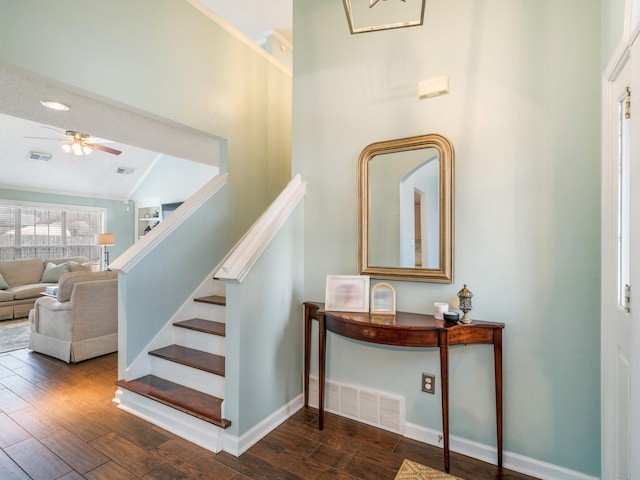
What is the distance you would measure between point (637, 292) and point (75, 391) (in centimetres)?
377

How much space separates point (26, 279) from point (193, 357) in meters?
5.77

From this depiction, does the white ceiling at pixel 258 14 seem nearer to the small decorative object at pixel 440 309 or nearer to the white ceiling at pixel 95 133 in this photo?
the white ceiling at pixel 95 133

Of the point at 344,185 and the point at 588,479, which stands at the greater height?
the point at 344,185

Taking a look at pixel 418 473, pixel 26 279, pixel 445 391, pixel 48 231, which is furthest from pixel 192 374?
pixel 48 231

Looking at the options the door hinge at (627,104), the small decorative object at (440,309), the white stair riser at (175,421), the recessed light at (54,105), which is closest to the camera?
the door hinge at (627,104)

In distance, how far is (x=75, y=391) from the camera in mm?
2713

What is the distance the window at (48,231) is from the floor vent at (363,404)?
24.3 ft

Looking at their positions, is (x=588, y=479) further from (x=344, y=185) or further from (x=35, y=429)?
(x=35, y=429)

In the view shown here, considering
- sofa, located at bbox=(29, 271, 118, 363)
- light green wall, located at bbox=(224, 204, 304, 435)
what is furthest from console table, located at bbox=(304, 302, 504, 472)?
sofa, located at bbox=(29, 271, 118, 363)

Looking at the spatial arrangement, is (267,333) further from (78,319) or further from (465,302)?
(78,319)

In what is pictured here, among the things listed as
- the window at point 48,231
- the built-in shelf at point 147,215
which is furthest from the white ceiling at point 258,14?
the window at point 48,231

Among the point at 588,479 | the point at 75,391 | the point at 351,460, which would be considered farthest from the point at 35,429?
the point at 588,479

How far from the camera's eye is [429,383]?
2.03 meters

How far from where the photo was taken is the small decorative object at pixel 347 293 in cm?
212
